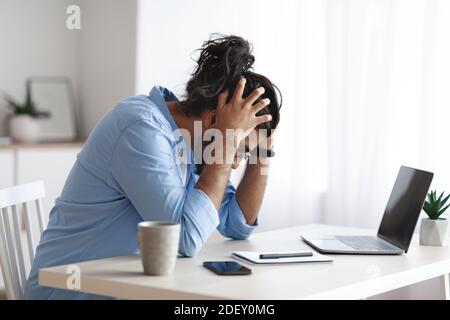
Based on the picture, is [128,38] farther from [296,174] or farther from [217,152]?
[217,152]

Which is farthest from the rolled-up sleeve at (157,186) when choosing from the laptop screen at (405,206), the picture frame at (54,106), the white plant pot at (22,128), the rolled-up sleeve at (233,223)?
the picture frame at (54,106)

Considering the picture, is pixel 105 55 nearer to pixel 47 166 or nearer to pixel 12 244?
pixel 47 166

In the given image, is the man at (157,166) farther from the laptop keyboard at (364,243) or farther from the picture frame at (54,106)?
the picture frame at (54,106)

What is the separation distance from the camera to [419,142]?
3.25 meters

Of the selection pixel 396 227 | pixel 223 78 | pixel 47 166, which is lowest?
pixel 47 166

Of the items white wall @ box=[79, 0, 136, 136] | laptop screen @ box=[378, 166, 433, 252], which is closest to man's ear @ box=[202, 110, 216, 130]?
laptop screen @ box=[378, 166, 433, 252]

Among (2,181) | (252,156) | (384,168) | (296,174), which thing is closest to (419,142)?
(384,168)

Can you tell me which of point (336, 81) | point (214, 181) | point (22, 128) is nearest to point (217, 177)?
point (214, 181)

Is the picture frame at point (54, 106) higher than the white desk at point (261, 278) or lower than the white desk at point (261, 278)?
higher

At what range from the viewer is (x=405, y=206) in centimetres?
210

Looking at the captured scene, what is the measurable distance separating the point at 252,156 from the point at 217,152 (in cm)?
35

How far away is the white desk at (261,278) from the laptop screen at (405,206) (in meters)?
0.08

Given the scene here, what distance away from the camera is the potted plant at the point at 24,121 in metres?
3.94

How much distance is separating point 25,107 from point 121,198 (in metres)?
2.29
